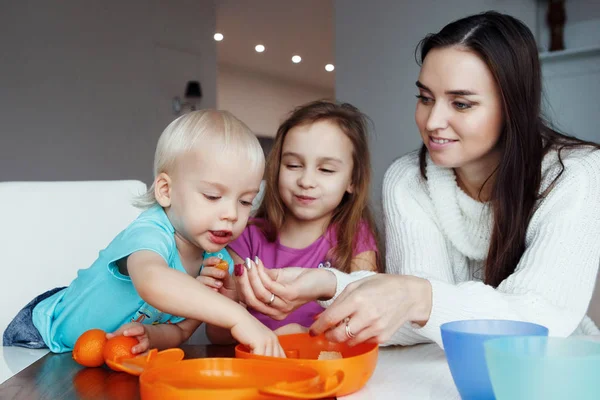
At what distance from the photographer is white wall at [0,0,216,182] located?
4570 millimetres

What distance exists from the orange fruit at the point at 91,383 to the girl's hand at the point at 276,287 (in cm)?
23

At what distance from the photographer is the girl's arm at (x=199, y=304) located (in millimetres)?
830

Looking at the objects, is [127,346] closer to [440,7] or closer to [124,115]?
[440,7]

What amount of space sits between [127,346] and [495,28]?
998mm

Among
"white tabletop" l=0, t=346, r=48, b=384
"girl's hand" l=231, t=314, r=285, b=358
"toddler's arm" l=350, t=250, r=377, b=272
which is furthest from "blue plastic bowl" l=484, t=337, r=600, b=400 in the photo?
"toddler's arm" l=350, t=250, r=377, b=272

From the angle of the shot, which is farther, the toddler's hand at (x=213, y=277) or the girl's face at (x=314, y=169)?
the girl's face at (x=314, y=169)

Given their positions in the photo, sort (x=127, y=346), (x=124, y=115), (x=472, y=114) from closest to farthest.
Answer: (x=127, y=346) → (x=472, y=114) → (x=124, y=115)

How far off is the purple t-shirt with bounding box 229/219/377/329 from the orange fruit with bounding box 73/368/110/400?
0.70m

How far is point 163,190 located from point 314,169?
0.44 m

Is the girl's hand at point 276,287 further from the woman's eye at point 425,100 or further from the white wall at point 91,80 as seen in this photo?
the white wall at point 91,80

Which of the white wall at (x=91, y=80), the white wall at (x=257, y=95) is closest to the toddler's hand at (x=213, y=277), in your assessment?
the white wall at (x=91, y=80)

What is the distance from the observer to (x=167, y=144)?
1194 millimetres

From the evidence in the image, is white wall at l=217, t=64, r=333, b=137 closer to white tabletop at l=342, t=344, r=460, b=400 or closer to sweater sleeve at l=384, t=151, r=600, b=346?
sweater sleeve at l=384, t=151, r=600, b=346

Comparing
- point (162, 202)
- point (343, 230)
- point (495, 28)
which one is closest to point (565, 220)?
point (495, 28)
